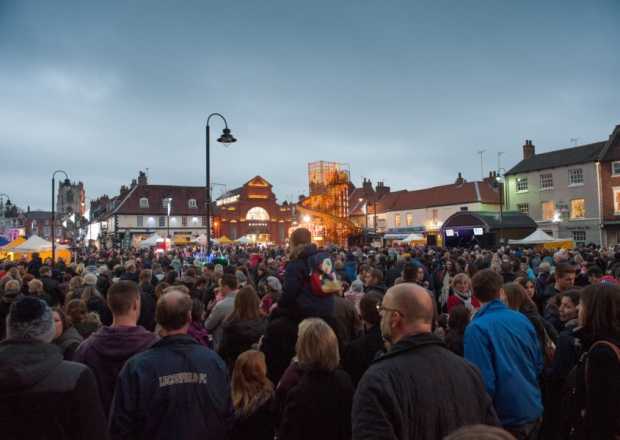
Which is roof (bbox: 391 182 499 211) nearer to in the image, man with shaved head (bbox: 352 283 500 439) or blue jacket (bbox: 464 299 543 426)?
blue jacket (bbox: 464 299 543 426)

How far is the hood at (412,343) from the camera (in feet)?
7.48

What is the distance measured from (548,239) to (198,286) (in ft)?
65.8

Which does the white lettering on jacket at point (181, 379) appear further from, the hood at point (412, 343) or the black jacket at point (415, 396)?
the hood at point (412, 343)

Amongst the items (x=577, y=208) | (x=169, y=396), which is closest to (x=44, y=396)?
(x=169, y=396)

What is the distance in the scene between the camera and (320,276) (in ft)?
15.3

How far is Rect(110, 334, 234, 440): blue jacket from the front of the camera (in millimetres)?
2852

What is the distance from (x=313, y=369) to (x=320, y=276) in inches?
56.4

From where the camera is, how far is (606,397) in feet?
9.43

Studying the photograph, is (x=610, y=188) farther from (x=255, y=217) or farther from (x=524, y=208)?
(x=255, y=217)

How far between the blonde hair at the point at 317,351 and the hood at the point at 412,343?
1.08 metres

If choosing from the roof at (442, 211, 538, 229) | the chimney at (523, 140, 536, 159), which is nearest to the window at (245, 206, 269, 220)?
the roof at (442, 211, 538, 229)

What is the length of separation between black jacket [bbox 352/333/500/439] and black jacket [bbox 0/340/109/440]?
1422mm

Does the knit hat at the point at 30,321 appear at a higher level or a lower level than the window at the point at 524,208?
lower

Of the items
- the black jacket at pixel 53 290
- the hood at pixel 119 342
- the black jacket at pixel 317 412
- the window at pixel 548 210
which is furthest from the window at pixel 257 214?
the black jacket at pixel 317 412
